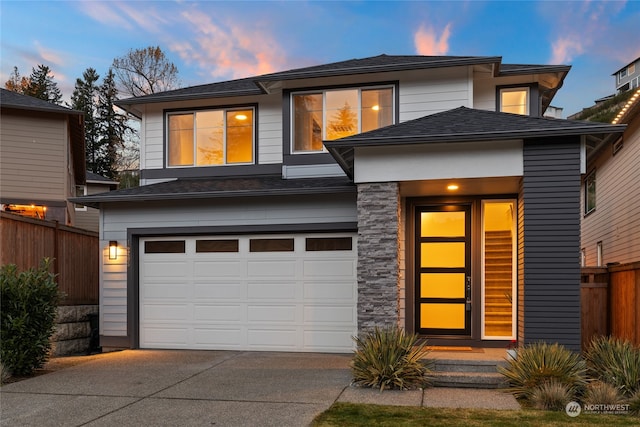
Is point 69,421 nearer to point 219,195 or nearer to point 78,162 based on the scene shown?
point 219,195

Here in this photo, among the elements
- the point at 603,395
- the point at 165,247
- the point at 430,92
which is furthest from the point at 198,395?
the point at 430,92

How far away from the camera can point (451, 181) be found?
734 centimetres

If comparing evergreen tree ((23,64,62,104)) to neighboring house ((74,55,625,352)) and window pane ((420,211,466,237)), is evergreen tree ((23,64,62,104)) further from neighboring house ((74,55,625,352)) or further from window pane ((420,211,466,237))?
window pane ((420,211,466,237))

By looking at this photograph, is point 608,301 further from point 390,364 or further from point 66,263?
point 66,263

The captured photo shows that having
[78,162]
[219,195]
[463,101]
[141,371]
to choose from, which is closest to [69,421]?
[141,371]

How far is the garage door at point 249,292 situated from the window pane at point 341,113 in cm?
231

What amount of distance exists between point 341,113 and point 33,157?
9509mm

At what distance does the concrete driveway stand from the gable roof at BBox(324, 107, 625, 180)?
11.0 ft

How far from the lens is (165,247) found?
9969mm

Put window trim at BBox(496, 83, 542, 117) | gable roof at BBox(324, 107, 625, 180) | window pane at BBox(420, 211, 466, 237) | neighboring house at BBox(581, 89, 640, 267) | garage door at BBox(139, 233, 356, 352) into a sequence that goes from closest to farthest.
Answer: gable roof at BBox(324, 107, 625, 180) < window pane at BBox(420, 211, 466, 237) < garage door at BBox(139, 233, 356, 352) < window trim at BBox(496, 83, 542, 117) < neighboring house at BBox(581, 89, 640, 267)

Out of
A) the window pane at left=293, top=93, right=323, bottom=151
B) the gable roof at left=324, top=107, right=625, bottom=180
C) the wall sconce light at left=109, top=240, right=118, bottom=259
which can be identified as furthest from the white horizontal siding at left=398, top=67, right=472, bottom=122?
the wall sconce light at left=109, top=240, right=118, bottom=259

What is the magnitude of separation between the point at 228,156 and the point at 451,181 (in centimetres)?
553

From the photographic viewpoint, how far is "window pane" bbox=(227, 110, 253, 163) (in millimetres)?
11061

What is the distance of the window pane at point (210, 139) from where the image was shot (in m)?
11.2
